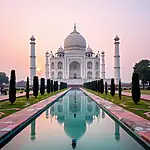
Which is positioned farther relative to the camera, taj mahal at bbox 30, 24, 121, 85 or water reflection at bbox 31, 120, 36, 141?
taj mahal at bbox 30, 24, 121, 85

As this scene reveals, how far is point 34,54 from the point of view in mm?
32344

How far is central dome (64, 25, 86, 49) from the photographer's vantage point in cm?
4044

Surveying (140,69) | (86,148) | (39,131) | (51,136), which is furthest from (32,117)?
(140,69)

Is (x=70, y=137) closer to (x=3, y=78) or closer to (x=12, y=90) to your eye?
(x=12, y=90)

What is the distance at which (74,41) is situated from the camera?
40.5m

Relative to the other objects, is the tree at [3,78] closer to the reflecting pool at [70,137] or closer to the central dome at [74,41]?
the central dome at [74,41]

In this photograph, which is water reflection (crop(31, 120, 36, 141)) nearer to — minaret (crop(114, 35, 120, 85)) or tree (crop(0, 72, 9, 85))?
minaret (crop(114, 35, 120, 85))

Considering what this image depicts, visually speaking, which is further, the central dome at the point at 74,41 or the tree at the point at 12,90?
Answer: the central dome at the point at 74,41

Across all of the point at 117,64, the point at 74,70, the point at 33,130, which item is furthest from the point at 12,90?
the point at 74,70

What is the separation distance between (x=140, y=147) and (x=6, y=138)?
2155mm

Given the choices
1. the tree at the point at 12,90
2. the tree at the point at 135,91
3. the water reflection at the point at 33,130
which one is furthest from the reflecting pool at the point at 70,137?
the tree at the point at 12,90

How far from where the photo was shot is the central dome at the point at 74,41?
4044cm

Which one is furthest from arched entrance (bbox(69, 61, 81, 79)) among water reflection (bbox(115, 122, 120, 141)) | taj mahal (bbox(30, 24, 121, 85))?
water reflection (bbox(115, 122, 120, 141))

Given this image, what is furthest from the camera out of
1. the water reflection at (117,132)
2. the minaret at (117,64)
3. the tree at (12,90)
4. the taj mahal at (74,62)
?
the taj mahal at (74,62)
